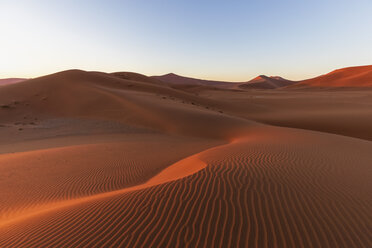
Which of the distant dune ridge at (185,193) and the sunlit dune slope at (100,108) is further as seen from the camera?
the sunlit dune slope at (100,108)

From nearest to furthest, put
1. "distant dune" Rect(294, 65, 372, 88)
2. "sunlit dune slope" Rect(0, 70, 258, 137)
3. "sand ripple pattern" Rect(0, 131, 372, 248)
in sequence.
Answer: "sand ripple pattern" Rect(0, 131, 372, 248), "sunlit dune slope" Rect(0, 70, 258, 137), "distant dune" Rect(294, 65, 372, 88)

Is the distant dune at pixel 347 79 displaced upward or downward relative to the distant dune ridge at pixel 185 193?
upward

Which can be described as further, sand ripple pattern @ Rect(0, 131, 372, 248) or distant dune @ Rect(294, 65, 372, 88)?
distant dune @ Rect(294, 65, 372, 88)

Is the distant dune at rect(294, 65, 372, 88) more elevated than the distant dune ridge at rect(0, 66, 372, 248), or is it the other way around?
the distant dune at rect(294, 65, 372, 88)

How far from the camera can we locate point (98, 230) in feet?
10.7

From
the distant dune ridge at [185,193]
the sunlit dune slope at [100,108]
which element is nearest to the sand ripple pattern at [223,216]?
the distant dune ridge at [185,193]

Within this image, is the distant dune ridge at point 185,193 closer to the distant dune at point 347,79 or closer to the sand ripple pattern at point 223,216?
the sand ripple pattern at point 223,216

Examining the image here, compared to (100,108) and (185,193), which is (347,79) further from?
(185,193)

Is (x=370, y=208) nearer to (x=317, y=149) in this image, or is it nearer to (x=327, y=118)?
(x=317, y=149)

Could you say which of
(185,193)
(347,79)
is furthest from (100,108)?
(347,79)

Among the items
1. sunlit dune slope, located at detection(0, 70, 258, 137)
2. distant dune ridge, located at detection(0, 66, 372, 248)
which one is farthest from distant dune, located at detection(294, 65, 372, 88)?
distant dune ridge, located at detection(0, 66, 372, 248)

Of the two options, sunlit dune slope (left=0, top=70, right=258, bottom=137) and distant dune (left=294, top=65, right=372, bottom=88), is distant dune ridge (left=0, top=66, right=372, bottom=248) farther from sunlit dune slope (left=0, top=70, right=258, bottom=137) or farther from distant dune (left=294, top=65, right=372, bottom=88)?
distant dune (left=294, top=65, right=372, bottom=88)

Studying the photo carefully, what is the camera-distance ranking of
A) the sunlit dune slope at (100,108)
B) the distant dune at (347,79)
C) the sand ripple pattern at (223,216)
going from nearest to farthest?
the sand ripple pattern at (223,216) → the sunlit dune slope at (100,108) → the distant dune at (347,79)

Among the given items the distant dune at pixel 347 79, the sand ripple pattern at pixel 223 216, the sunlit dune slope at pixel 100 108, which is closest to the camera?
the sand ripple pattern at pixel 223 216
